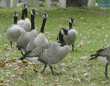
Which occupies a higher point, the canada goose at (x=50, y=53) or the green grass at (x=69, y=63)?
the canada goose at (x=50, y=53)

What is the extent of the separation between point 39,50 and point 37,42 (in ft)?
3.18

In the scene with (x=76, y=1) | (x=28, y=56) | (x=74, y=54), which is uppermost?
(x=76, y=1)

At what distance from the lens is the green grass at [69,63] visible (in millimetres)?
6477

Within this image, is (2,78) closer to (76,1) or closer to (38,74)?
(38,74)

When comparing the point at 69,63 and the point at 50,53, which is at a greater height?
the point at 50,53

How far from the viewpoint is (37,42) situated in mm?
7664

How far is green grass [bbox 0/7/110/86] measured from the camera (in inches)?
255

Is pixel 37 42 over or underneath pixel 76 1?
underneath

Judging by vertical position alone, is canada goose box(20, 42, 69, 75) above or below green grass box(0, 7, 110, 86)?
above

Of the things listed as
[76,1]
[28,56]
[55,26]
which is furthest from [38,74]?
[76,1]

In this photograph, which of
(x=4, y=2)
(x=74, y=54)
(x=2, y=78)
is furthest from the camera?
(x=4, y=2)

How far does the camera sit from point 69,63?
27.4ft

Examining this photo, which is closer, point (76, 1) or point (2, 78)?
point (2, 78)

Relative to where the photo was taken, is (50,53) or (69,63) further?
(69,63)
